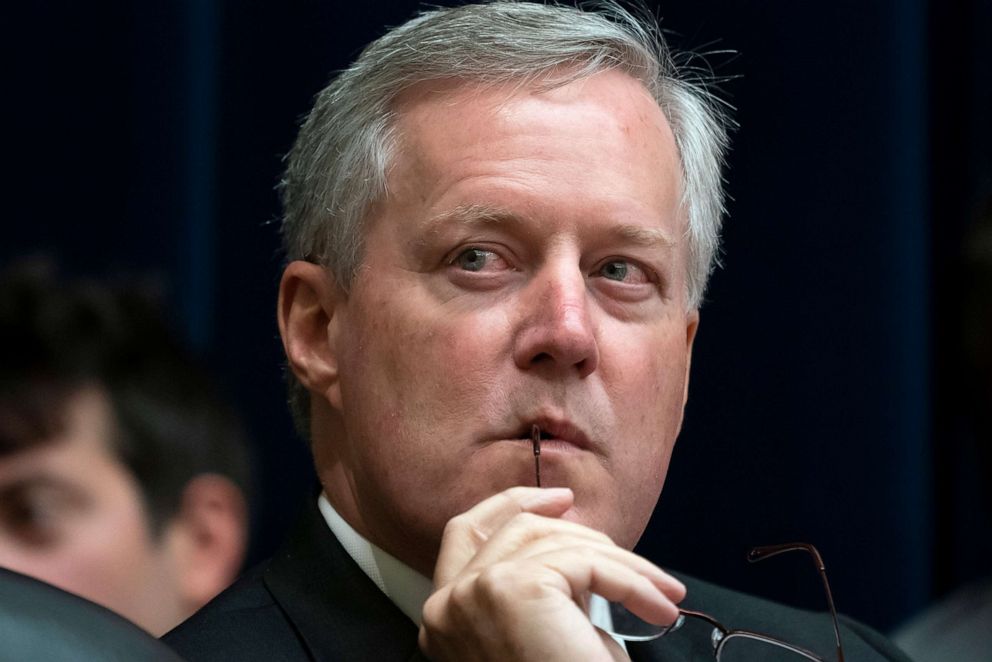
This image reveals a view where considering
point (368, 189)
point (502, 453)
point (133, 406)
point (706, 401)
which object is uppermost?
point (368, 189)

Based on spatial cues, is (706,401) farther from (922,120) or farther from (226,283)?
(226,283)

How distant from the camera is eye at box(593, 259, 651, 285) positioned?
6.60 feet

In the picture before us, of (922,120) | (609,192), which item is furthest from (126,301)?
(922,120)

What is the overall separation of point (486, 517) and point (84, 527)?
1148 millimetres

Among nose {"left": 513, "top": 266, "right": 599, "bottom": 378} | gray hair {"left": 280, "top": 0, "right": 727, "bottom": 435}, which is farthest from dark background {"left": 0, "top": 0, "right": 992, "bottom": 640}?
nose {"left": 513, "top": 266, "right": 599, "bottom": 378}

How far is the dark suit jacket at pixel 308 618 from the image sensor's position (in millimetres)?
1922

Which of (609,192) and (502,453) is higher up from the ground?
(609,192)

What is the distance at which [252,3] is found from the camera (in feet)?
10.7

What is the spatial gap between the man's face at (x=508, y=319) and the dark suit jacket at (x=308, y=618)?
59 millimetres

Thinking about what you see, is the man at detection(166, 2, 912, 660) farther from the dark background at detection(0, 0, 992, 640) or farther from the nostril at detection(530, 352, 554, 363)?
the dark background at detection(0, 0, 992, 640)

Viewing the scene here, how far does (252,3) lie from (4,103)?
51cm

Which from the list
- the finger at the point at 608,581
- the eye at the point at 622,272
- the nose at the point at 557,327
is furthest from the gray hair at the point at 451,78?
the finger at the point at 608,581

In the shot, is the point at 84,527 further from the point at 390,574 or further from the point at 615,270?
the point at 615,270

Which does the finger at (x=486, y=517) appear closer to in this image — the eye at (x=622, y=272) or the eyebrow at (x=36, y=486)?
the eye at (x=622, y=272)
